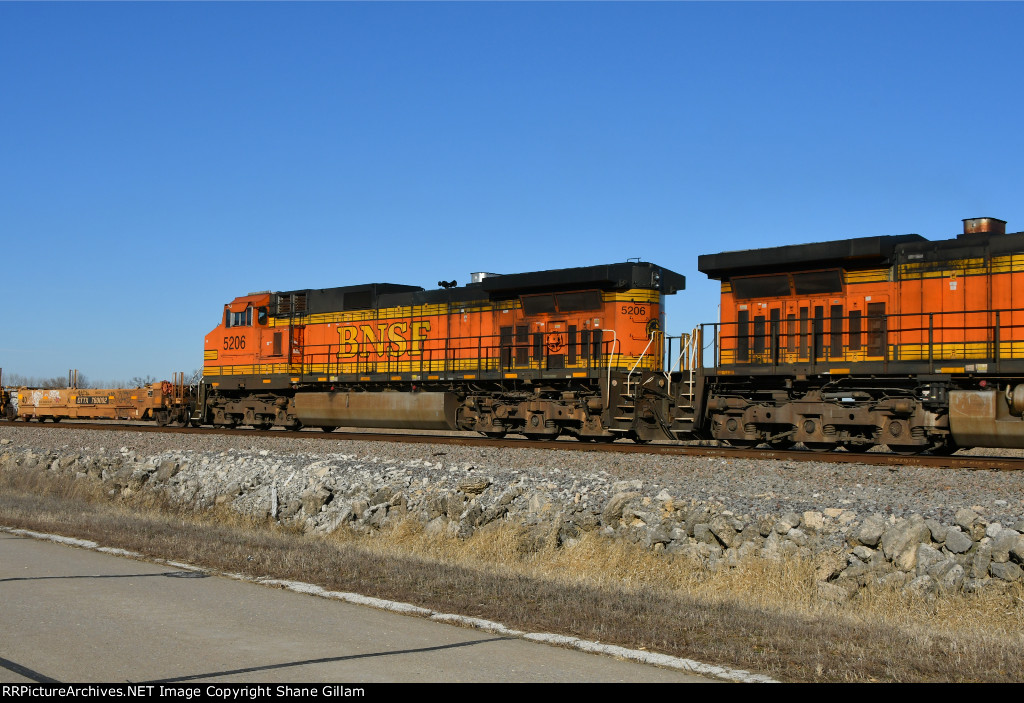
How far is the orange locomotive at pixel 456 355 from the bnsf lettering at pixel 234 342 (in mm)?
48

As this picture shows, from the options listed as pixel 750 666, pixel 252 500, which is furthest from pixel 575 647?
pixel 252 500

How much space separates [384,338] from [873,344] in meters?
12.6

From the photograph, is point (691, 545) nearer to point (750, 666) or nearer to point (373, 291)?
point (750, 666)

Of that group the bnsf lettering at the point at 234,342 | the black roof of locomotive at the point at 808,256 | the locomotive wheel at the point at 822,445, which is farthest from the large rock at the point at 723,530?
the bnsf lettering at the point at 234,342

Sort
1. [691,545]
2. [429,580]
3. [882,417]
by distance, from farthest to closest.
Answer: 1. [882,417]
2. [691,545]
3. [429,580]

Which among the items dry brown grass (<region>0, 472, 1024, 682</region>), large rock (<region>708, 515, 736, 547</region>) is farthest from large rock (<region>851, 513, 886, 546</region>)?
large rock (<region>708, 515, 736, 547</region>)

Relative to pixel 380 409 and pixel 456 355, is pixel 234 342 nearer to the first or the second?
pixel 380 409

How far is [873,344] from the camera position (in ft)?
54.0

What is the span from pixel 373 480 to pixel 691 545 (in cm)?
539

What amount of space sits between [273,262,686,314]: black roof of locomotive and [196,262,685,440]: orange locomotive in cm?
3

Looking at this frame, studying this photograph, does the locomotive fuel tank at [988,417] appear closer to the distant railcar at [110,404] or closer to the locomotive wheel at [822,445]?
the locomotive wheel at [822,445]

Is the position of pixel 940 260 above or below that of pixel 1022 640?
above

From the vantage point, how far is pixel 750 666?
5340 millimetres

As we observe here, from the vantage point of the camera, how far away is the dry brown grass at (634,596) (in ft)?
18.4
